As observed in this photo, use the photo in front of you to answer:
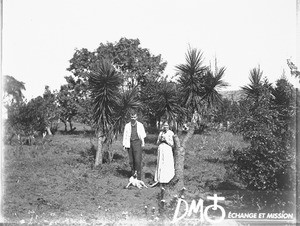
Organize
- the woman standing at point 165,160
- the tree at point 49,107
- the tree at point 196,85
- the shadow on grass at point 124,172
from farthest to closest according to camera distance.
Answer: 1. the tree at point 49,107
2. the shadow on grass at point 124,172
3. the tree at point 196,85
4. the woman standing at point 165,160

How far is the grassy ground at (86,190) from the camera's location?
6066 mm

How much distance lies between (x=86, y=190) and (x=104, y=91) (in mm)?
3494

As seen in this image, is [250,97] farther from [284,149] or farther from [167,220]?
[167,220]

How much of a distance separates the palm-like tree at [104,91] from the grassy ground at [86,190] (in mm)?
1720

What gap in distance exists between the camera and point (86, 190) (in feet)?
25.1

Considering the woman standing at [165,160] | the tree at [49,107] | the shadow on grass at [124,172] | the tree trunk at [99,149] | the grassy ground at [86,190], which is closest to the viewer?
the grassy ground at [86,190]

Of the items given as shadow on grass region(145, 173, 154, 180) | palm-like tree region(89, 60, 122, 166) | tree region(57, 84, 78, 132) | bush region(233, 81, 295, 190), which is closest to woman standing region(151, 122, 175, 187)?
bush region(233, 81, 295, 190)

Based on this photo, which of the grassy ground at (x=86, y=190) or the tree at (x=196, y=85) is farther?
the tree at (x=196, y=85)

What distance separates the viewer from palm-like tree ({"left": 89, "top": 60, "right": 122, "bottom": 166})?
390 inches

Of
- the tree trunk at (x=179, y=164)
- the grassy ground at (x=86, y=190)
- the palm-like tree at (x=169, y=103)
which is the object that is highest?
the palm-like tree at (x=169, y=103)

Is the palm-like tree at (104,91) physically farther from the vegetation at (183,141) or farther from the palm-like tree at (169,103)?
the palm-like tree at (169,103)

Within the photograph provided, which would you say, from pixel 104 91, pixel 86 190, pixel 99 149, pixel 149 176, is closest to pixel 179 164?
pixel 149 176

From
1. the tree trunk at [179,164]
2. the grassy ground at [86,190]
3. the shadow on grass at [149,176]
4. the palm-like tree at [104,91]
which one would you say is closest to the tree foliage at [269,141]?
the grassy ground at [86,190]

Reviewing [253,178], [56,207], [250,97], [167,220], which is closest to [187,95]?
[250,97]
